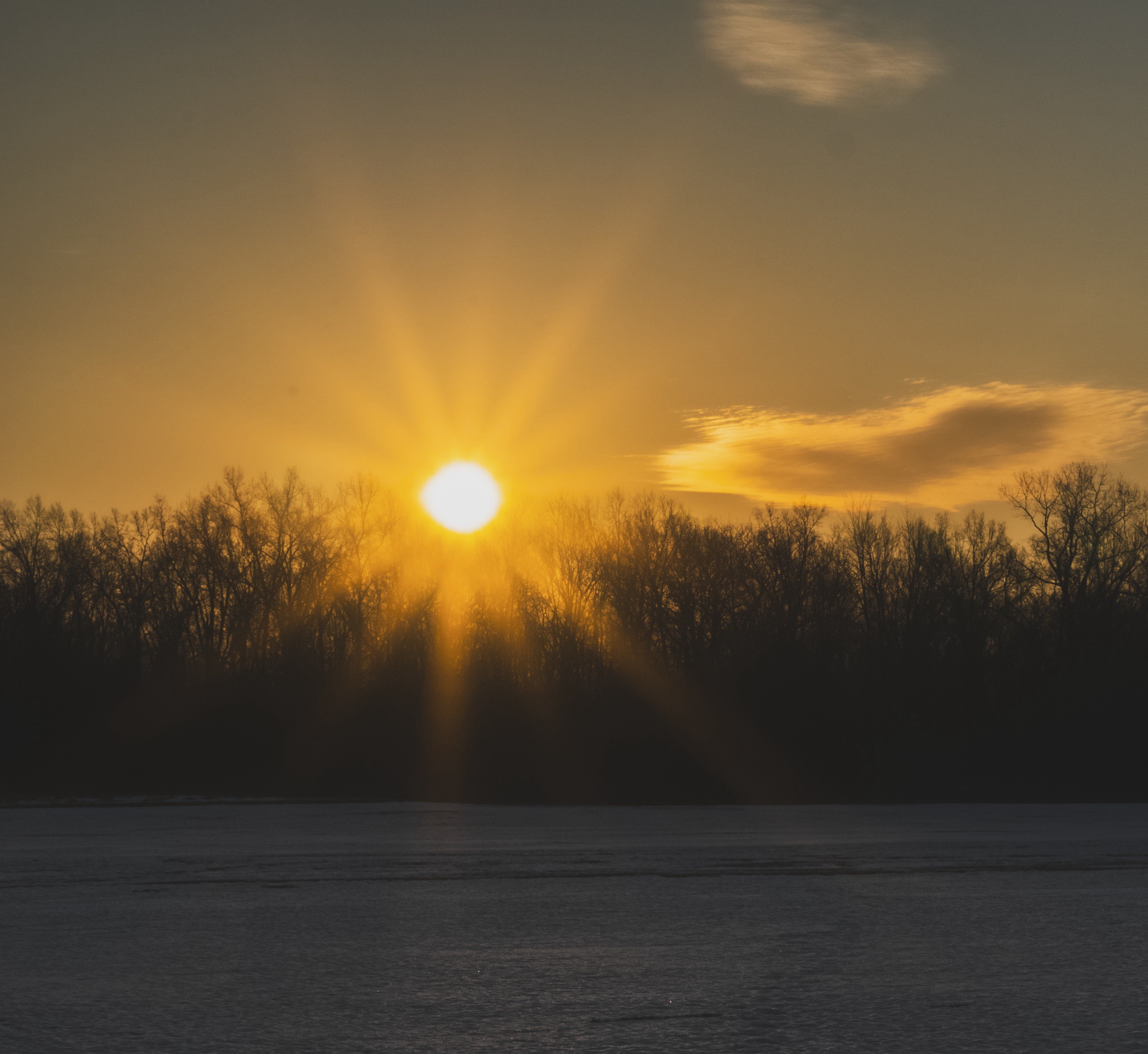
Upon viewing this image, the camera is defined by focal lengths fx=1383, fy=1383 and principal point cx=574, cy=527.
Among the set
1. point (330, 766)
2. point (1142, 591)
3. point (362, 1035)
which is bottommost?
point (362, 1035)

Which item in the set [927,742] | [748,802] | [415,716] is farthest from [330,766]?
[927,742]

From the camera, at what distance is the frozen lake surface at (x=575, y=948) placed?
245 inches

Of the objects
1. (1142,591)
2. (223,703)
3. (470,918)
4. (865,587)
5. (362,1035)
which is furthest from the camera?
(865,587)

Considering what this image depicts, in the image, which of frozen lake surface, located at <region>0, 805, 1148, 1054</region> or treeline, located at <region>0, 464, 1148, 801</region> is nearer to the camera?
frozen lake surface, located at <region>0, 805, 1148, 1054</region>

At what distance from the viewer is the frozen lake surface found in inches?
245

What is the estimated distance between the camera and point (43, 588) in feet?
215

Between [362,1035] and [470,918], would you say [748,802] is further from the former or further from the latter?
[362,1035]

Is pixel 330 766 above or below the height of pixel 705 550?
below

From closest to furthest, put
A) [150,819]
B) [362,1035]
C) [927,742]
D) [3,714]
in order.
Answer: [362,1035] < [150,819] < [927,742] < [3,714]

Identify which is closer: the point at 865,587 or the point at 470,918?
the point at 470,918

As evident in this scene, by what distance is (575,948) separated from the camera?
8.93 m

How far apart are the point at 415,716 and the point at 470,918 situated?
134ft

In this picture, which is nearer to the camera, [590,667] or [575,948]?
[575,948]

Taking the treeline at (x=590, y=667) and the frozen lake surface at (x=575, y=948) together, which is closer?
the frozen lake surface at (x=575, y=948)
